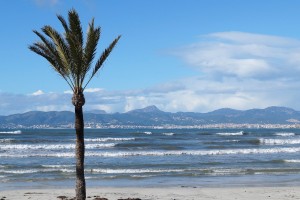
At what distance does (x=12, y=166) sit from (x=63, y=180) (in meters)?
8.15

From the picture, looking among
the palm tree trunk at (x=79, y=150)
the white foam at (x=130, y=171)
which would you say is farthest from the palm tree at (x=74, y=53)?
the white foam at (x=130, y=171)

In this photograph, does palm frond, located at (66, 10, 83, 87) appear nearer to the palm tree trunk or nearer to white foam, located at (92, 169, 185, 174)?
the palm tree trunk

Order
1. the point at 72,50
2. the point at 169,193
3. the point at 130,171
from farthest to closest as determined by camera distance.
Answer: the point at 130,171
the point at 169,193
the point at 72,50

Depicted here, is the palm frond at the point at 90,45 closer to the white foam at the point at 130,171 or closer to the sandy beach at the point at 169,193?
the sandy beach at the point at 169,193

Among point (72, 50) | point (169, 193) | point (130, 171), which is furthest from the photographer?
point (130, 171)

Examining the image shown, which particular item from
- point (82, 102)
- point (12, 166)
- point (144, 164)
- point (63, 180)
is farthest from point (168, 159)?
point (82, 102)

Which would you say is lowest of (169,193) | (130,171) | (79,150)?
(169,193)

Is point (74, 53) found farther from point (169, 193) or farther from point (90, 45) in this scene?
point (169, 193)

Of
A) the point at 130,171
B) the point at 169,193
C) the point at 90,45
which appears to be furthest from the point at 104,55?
the point at 130,171

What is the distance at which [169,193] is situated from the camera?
19.0 metres

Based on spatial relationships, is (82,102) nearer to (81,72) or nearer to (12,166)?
(81,72)

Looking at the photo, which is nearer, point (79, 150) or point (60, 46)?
point (60, 46)

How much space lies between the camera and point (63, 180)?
23344 millimetres

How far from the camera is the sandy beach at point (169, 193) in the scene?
1767 centimetres
